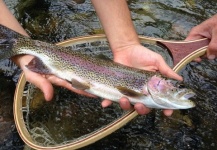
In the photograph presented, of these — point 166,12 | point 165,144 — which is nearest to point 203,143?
point 165,144

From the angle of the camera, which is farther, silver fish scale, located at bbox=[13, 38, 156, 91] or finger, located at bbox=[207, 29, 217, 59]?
finger, located at bbox=[207, 29, 217, 59]

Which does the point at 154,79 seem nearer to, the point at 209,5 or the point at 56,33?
the point at 56,33

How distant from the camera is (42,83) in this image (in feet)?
8.25

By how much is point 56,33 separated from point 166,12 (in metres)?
1.41

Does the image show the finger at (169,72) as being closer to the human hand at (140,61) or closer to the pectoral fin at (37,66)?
the human hand at (140,61)

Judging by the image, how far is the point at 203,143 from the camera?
9.70ft

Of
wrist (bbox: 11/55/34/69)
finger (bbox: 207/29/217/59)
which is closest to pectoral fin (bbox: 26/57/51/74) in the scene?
wrist (bbox: 11/55/34/69)

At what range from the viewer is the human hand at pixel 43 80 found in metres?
2.47

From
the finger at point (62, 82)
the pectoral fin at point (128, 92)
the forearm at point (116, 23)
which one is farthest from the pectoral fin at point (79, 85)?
the forearm at point (116, 23)

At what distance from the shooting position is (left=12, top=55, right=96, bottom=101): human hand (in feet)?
8.12

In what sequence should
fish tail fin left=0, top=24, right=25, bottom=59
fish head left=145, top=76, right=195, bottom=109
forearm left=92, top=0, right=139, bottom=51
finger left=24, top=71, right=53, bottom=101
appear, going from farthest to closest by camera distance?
1. forearm left=92, top=0, right=139, bottom=51
2. fish tail fin left=0, top=24, right=25, bottom=59
3. finger left=24, top=71, right=53, bottom=101
4. fish head left=145, top=76, right=195, bottom=109

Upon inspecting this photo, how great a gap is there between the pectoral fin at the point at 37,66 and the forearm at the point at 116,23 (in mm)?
612

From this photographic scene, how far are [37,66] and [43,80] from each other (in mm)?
180

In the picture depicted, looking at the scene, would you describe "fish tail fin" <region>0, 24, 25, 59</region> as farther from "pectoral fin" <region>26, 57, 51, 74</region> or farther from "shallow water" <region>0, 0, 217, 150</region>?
"shallow water" <region>0, 0, 217, 150</region>
